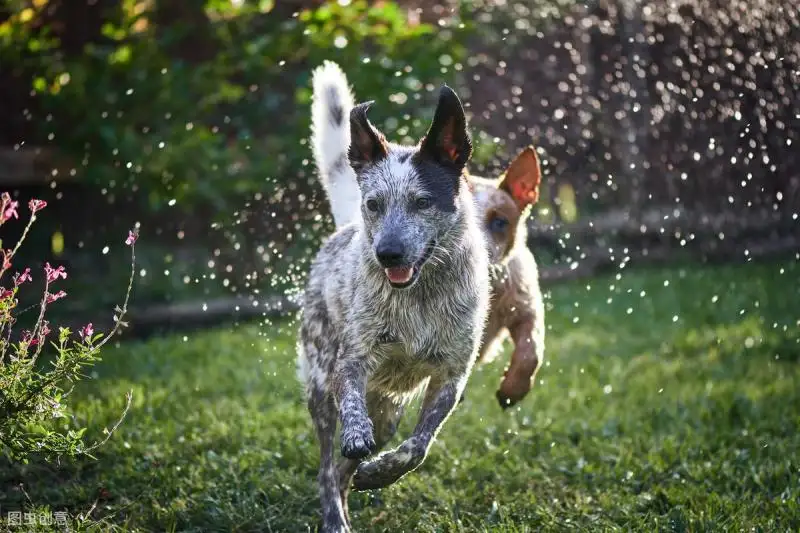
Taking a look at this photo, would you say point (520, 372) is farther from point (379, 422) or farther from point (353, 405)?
point (353, 405)

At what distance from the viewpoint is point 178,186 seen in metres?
8.30

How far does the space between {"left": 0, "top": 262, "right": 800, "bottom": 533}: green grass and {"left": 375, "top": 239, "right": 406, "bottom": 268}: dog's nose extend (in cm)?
106

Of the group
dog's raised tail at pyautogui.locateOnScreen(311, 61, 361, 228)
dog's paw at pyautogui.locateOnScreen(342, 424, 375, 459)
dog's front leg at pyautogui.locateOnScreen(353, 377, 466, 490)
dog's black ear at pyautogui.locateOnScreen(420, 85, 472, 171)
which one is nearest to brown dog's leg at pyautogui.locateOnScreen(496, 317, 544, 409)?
dog's front leg at pyautogui.locateOnScreen(353, 377, 466, 490)

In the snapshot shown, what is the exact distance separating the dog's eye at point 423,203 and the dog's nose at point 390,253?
0.78 ft

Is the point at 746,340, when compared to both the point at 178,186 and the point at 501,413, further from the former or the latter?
the point at 178,186

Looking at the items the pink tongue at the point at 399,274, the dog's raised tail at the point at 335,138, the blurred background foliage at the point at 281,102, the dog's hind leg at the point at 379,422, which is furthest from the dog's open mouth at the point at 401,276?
the blurred background foliage at the point at 281,102

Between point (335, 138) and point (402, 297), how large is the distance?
1.17 m

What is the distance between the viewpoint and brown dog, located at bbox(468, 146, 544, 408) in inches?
174

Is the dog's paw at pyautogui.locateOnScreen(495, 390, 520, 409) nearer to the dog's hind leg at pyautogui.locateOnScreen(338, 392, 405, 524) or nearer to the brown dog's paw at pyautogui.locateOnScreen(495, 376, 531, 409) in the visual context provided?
the brown dog's paw at pyautogui.locateOnScreen(495, 376, 531, 409)

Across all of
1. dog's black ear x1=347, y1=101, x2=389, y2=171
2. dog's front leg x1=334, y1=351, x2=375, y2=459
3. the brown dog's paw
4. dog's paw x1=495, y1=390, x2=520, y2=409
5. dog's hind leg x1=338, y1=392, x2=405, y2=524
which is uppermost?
dog's black ear x1=347, y1=101, x2=389, y2=171

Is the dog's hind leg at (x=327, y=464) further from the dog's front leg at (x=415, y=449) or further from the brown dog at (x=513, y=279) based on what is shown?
the brown dog at (x=513, y=279)

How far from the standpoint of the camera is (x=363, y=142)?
3652 mm

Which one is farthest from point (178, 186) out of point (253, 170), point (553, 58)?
point (553, 58)

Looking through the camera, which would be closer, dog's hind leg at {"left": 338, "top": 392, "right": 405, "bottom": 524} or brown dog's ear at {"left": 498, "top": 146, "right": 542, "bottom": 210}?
dog's hind leg at {"left": 338, "top": 392, "right": 405, "bottom": 524}
